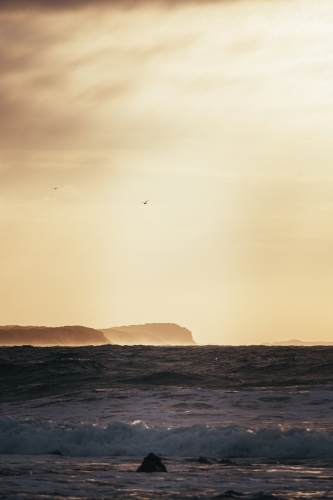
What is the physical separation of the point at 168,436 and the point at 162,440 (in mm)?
317

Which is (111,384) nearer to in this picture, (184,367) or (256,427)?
(184,367)

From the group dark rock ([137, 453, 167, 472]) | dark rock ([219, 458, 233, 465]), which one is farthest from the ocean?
dark rock ([137, 453, 167, 472])

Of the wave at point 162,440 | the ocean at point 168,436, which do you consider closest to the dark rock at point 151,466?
the ocean at point 168,436

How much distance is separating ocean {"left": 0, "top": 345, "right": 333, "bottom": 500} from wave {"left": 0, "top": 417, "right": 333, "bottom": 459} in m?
0.04

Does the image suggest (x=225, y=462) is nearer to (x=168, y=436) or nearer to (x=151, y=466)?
(x=151, y=466)

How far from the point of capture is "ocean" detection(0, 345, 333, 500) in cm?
1783

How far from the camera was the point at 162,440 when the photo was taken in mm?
26344

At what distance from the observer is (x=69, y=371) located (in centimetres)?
5100

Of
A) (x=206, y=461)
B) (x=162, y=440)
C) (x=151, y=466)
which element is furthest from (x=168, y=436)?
(x=151, y=466)

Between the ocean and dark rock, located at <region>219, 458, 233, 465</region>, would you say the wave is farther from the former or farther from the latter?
dark rock, located at <region>219, 458, 233, 465</region>

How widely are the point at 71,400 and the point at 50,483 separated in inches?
685

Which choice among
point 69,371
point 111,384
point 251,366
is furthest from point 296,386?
point 69,371

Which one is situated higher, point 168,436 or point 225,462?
point 168,436

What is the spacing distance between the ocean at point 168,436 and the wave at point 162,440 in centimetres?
4
